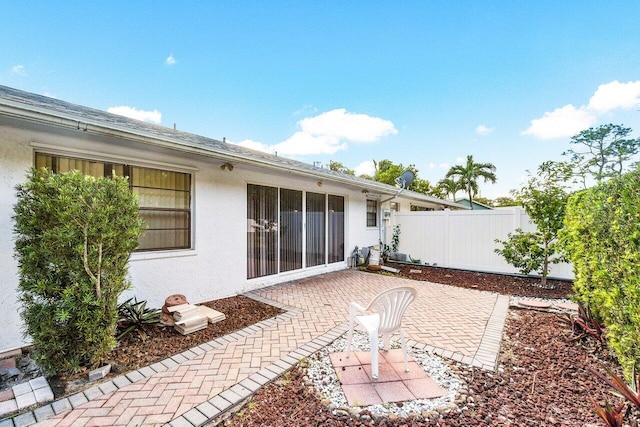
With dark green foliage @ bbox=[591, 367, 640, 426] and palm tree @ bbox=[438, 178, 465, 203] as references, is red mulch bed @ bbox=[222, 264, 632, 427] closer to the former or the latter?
dark green foliage @ bbox=[591, 367, 640, 426]

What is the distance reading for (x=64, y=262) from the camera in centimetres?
284

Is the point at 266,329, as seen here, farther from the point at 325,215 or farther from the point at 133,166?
the point at 325,215

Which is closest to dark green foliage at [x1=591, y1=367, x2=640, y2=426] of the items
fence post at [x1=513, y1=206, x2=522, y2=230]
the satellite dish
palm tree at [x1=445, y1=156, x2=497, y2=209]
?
fence post at [x1=513, y1=206, x2=522, y2=230]

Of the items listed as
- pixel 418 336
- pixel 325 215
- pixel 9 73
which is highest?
pixel 9 73

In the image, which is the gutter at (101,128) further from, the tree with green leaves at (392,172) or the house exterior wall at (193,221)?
the tree with green leaves at (392,172)

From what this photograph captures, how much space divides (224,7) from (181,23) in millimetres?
1427

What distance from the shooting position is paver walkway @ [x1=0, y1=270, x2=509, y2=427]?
8.01 feet

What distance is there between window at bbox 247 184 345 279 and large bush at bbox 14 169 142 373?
12.0 ft

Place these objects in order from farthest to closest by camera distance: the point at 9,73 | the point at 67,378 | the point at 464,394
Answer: the point at 9,73, the point at 67,378, the point at 464,394

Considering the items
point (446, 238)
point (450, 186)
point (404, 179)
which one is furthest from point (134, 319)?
point (450, 186)

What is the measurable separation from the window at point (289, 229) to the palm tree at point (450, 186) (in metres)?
22.5

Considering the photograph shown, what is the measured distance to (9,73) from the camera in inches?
269

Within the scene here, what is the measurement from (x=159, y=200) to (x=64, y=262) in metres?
2.42

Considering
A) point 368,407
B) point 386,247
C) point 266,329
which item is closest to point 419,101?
point 386,247
